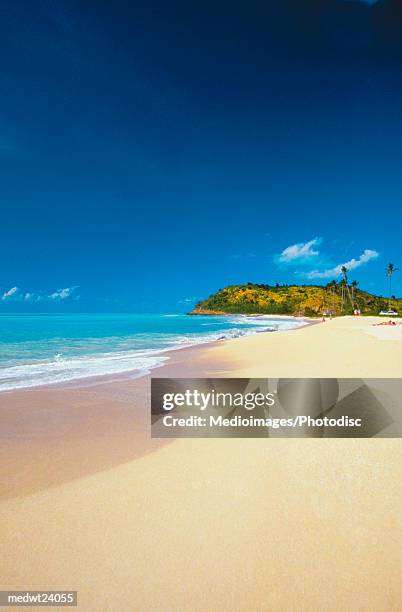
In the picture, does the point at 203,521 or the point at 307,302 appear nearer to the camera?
the point at 203,521

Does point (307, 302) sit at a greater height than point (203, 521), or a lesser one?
greater

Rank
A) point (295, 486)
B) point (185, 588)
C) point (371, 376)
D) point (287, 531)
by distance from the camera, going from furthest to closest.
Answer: point (371, 376) < point (295, 486) < point (287, 531) < point (185, 588)

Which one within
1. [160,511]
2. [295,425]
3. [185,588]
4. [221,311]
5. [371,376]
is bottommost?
[185,588]

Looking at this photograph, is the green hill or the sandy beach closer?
the sandy beach

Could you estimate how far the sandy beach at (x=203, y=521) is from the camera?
8.26 feet

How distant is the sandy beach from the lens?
2518 mm

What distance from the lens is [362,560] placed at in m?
2.71

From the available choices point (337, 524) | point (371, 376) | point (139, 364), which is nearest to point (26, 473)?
point (337, 524)

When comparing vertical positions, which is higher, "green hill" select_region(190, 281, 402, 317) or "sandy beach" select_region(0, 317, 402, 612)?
"green hill" select_region(190, 281, 402, 317)

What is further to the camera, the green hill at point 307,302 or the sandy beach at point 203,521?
the green hill at point 307,302

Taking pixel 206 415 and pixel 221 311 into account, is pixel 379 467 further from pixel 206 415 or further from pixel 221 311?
pixel 221 311

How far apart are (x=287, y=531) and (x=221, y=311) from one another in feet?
642

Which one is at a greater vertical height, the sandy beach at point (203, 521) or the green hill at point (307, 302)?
the green hill at point (307, 302)

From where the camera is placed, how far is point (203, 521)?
3.18m
